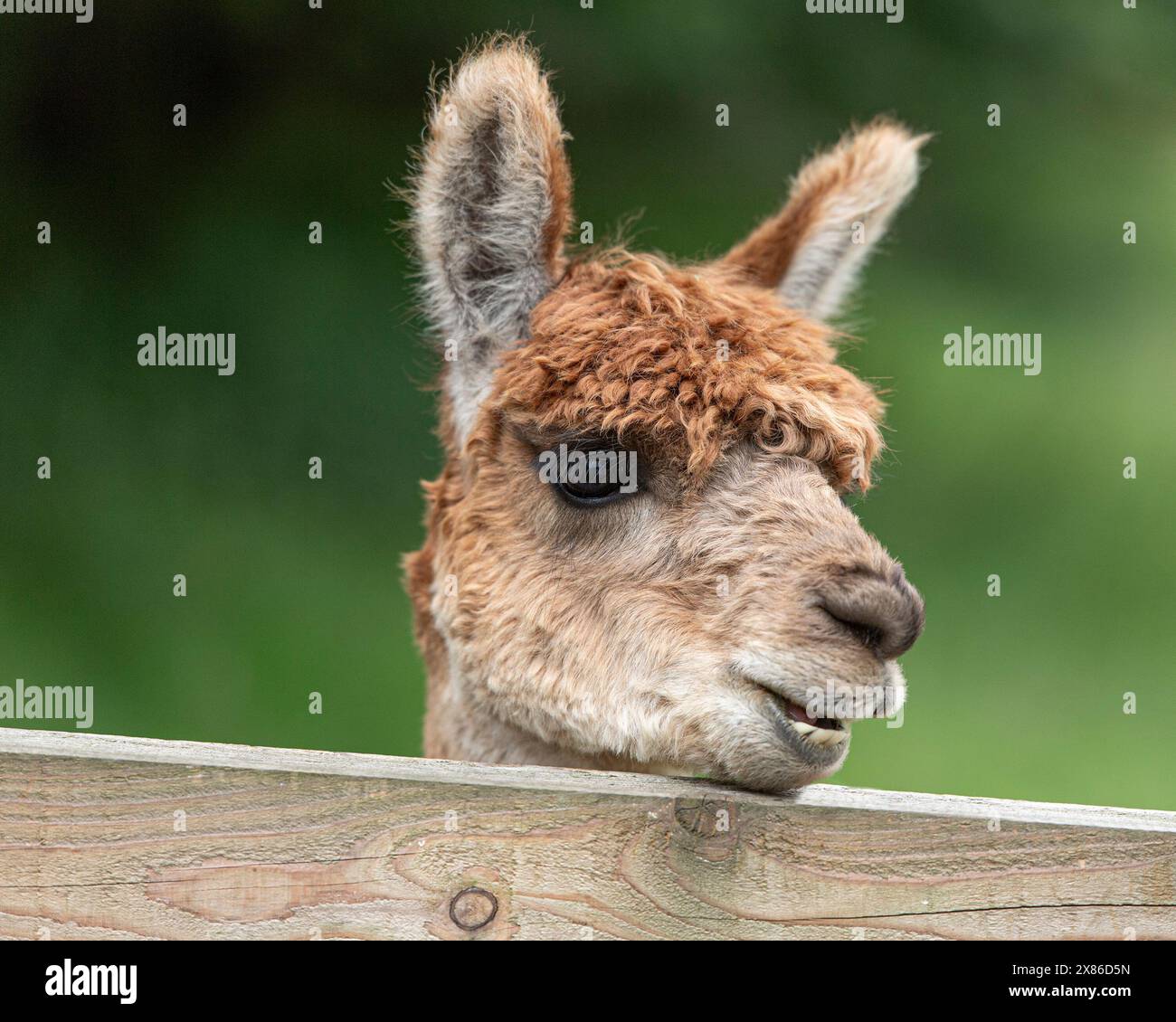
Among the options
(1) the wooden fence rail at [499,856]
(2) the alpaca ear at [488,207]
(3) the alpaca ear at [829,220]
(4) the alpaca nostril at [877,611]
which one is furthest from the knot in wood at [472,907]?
(3) the alpaca ear at [829,220]

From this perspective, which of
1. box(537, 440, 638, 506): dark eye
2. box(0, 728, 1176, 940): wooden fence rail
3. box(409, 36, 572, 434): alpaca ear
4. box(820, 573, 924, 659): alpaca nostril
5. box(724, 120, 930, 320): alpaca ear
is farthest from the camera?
box(724, 120, 930, 320): alpaca ear

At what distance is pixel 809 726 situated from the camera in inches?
98.1

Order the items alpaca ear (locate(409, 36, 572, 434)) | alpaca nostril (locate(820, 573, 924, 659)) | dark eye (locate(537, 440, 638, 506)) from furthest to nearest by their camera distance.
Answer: alpaca ear (locate(409, 36, 572, 434)), dark eye (locate(537, 440, 638, 506)), alpaca nostril (locate(820, 573, 924, 659))

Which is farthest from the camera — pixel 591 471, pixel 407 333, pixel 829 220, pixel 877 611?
pixel 407 333

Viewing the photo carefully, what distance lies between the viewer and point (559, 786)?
6.63ft

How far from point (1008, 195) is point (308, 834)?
729cm

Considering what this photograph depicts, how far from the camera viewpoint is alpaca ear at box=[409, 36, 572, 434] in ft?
10.3

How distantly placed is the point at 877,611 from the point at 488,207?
5.22 feet

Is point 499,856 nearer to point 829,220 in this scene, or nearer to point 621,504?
point 621,504

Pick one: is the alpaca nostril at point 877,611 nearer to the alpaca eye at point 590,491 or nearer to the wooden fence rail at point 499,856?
the wooden fence rail at point 499,856

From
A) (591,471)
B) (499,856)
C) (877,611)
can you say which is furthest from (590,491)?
(499,856)

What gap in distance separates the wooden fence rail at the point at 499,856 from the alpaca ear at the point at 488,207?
60.8 inches

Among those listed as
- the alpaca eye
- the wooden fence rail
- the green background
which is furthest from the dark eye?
the green background

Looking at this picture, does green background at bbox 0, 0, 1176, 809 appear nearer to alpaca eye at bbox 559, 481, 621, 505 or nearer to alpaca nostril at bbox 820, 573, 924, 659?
alpaca eye at bbox 559, 481, 621, 505
